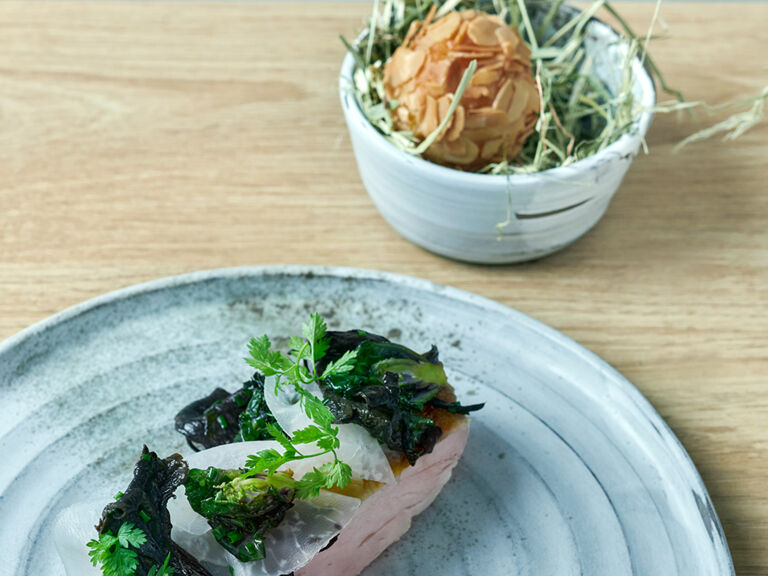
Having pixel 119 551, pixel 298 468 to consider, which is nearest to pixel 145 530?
pixel 119 551

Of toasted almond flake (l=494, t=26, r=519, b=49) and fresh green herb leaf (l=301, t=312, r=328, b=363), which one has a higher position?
toasted almond flake (l=494, t=26, r=519, b=49)

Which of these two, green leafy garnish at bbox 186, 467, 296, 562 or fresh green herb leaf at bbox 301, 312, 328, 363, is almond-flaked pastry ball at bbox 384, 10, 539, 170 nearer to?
fresh green herb leaf at bbox 301, 312, 328, 363

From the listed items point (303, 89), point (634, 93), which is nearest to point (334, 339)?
point (634, 93)

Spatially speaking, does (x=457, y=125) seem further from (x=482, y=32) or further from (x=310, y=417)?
(x=310, y=417)

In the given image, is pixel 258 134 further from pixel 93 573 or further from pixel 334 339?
pixel 93 573

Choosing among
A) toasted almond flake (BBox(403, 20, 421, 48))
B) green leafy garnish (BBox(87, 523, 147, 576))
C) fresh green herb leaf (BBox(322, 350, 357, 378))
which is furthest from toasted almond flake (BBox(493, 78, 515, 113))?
green leafy garnish (BBox(87, 523, 147, 576))
